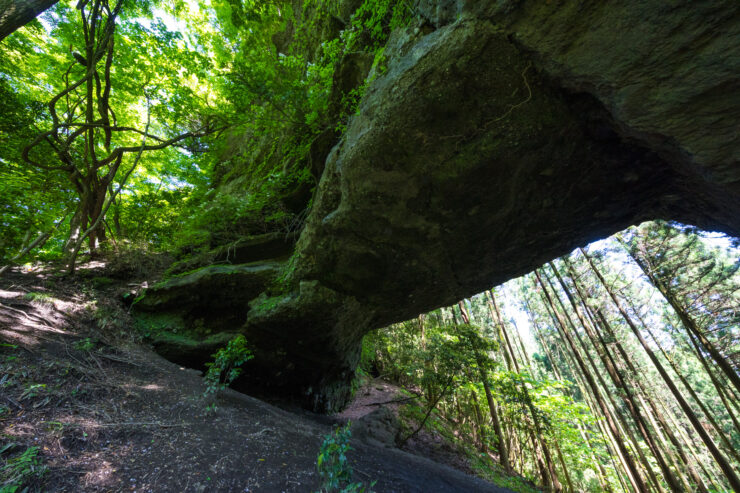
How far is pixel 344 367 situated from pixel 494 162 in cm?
652

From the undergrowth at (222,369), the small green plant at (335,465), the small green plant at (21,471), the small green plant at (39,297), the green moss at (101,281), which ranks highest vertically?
the green moss at (101,281)

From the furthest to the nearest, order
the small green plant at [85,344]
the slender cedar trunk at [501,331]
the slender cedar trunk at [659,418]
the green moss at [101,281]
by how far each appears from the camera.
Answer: the slender cedar trunk at [501,331] < the slender cedar trunk at [659,418] < the green moss at [101,281] < the small green plant at [85,344]

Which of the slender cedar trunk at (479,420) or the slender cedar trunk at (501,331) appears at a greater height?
the slender cedar trunk at (501,331)

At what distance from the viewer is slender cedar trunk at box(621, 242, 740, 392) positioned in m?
6.70

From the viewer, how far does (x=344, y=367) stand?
732 centimetres

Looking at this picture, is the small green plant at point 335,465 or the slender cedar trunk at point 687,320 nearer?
the small green plant at point 335,465

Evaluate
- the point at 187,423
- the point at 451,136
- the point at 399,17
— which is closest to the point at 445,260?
the point at 451,136

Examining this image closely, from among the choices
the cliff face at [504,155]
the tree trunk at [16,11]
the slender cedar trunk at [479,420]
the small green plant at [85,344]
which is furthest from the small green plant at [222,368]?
the slender cedar trunk at [479,420]

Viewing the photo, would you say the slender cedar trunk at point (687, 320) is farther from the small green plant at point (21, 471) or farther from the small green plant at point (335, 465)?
the small green plant at point (21, 471)

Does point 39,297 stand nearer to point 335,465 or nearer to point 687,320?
point 335,465

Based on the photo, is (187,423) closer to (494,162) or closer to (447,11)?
(494,162)

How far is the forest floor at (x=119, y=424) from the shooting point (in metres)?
2.05

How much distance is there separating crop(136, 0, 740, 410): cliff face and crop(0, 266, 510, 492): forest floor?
1581 millimetres

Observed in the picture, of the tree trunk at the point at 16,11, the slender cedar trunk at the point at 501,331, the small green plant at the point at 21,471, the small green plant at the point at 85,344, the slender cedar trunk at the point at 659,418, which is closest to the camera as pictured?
the small green plant at the point at 21,471
